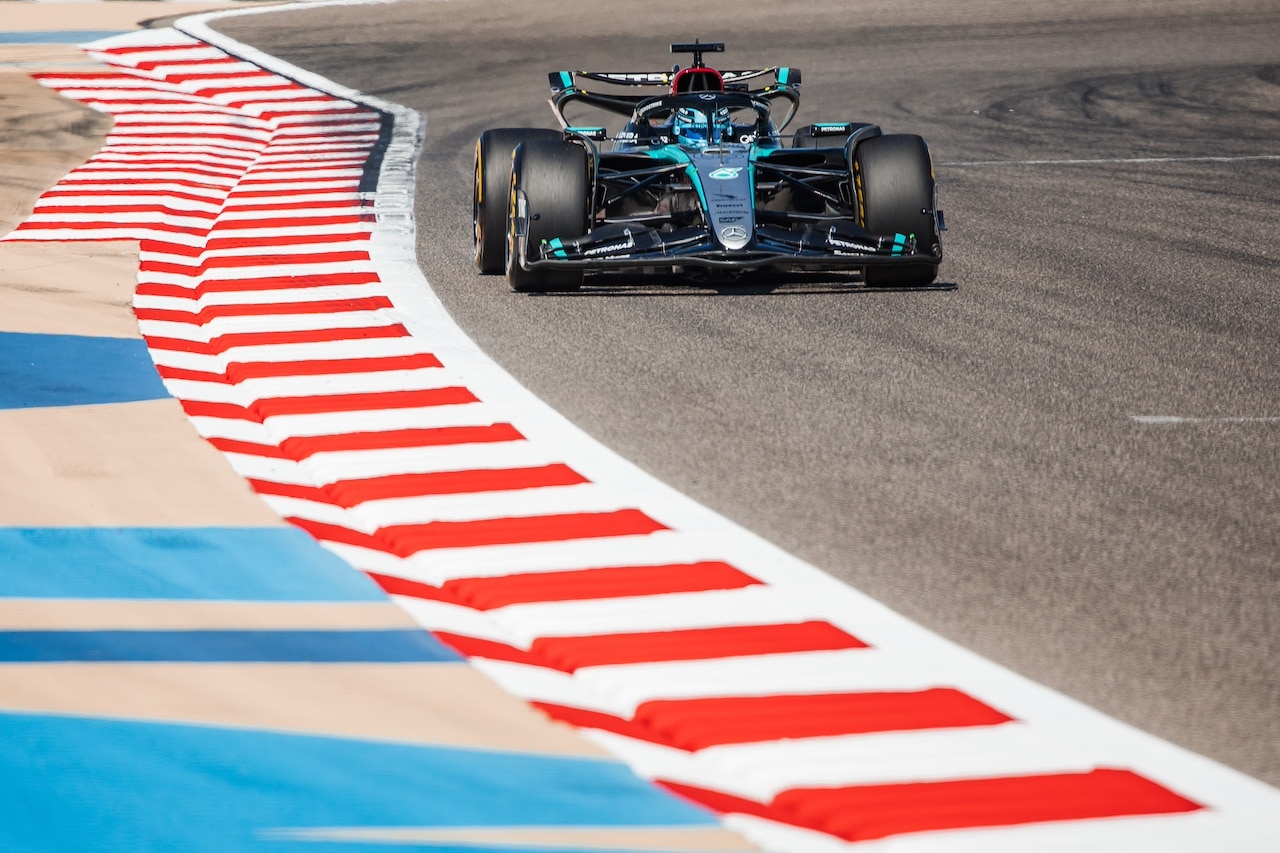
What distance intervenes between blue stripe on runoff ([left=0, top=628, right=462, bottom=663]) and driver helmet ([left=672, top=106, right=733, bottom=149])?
5329 mm

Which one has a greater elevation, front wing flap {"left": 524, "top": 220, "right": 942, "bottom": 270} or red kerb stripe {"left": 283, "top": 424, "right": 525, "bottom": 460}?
front wing flap {"left": 524, "top": 220, "right": 942, "bottom": 270}

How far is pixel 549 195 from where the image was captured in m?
8.13

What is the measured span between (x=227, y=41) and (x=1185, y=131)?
1203cm

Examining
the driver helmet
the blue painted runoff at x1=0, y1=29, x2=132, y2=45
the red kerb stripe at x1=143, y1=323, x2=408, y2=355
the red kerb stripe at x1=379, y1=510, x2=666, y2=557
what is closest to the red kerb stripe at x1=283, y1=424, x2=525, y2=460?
the red kerb stripe at x1=379, y1=510, x2=666, y2=557

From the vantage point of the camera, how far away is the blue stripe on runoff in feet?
13.0

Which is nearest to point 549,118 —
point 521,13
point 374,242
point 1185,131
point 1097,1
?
point 1185,131

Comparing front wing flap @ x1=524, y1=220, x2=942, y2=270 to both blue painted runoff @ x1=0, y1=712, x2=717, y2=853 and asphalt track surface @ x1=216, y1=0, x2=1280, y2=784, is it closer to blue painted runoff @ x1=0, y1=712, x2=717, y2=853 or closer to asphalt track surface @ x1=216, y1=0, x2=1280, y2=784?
asphalt track surface @ x1=216, y1=0, x2=1280, y2=784

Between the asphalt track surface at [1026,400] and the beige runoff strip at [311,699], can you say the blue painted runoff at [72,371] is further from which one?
the beige runoff strip at [311,699]

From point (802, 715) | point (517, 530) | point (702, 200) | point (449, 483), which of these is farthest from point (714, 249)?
point (802, 715)

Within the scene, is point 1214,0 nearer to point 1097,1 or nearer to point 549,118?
point 1097,1

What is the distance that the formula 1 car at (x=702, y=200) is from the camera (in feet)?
26.2

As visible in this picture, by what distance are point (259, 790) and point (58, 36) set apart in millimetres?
20706

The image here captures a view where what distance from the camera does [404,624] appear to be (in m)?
4.20

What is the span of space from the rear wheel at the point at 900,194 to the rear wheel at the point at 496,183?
1.58m
